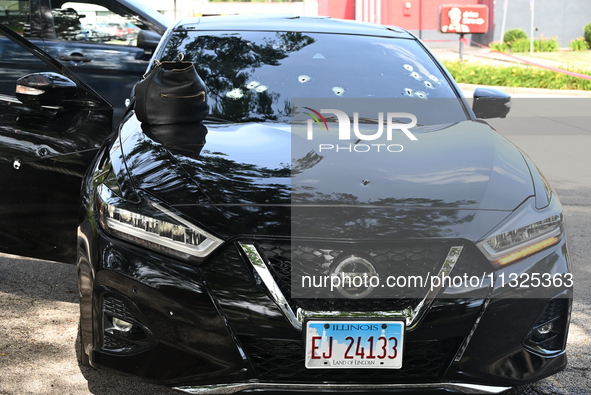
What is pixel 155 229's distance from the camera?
295 centimetres

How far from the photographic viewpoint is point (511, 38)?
32.9 metres

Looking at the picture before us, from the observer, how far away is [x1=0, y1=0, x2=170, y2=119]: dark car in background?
7.13m

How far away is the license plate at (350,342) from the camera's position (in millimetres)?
2785

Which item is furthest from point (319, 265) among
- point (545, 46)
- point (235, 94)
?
point (545, 46)

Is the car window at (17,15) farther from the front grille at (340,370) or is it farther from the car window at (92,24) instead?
the front grille at (340,370)

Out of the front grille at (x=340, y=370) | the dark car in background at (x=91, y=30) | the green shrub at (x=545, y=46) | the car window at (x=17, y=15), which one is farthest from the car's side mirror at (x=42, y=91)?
the green shrub at (x=545, y=46)

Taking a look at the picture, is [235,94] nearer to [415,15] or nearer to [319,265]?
[319,265]

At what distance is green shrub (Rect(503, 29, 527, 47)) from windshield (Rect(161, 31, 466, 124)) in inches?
1148

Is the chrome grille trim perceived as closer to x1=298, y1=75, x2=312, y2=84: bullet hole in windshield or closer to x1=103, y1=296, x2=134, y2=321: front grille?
x1=103, y1=296, x2=134, y2=321: front grille

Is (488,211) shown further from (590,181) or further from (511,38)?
(511,38)

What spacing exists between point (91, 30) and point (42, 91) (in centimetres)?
365

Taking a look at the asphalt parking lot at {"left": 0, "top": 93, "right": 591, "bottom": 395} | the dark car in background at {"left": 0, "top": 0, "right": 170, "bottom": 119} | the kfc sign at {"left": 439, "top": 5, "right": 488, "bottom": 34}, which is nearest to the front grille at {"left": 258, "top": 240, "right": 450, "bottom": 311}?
the asphalt parking lot at {"left": 0, "top": 93, "right": 591, "bottom": 395}

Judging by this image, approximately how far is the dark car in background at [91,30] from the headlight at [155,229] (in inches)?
159

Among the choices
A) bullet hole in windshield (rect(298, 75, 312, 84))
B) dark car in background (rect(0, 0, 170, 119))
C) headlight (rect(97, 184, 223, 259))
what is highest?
bullet hole in windshield (rect(298, 75, 312, 84))
